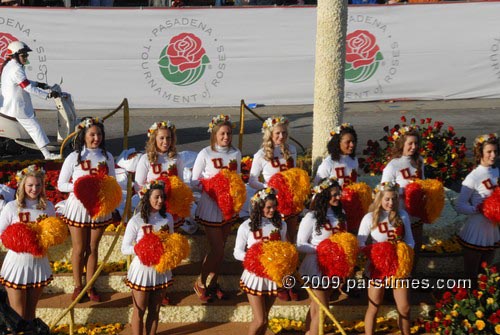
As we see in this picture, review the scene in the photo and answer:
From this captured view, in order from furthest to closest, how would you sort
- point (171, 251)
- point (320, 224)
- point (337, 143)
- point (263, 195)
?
1. point (337, 143)
2. point (320, 224)
3. point (171, 251)
4. point (263, 195)

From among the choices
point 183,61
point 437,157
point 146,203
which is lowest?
point 146,203

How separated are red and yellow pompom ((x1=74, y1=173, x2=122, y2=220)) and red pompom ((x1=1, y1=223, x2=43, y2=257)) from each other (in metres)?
0.80

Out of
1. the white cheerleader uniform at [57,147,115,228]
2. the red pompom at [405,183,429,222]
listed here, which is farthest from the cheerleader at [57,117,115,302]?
the red pompom at [405,183,429,222]

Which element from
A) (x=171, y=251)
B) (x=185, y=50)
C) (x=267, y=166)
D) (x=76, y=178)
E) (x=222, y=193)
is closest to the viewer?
(x=171, y=251)

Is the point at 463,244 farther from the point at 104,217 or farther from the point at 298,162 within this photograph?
the point at 104,217

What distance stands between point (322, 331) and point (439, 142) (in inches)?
170

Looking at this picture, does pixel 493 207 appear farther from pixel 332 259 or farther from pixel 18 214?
pixel 18 214

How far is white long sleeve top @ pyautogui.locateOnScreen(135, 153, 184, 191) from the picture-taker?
9914 mm

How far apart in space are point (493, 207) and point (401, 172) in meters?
0.96

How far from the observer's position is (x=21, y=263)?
9.05m

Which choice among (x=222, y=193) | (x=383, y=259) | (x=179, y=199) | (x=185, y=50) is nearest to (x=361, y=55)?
(x=185, y=50)

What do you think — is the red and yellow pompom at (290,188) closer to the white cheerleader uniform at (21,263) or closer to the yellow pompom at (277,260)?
the yellow pompom at (277,260)

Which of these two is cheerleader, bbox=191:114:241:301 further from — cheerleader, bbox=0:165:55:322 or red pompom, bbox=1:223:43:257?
red pompom, bbox=1:223:43:257

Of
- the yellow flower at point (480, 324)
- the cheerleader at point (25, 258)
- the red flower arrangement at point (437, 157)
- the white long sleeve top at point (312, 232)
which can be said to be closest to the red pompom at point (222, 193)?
the white long sleeve top at point (312, 232)
